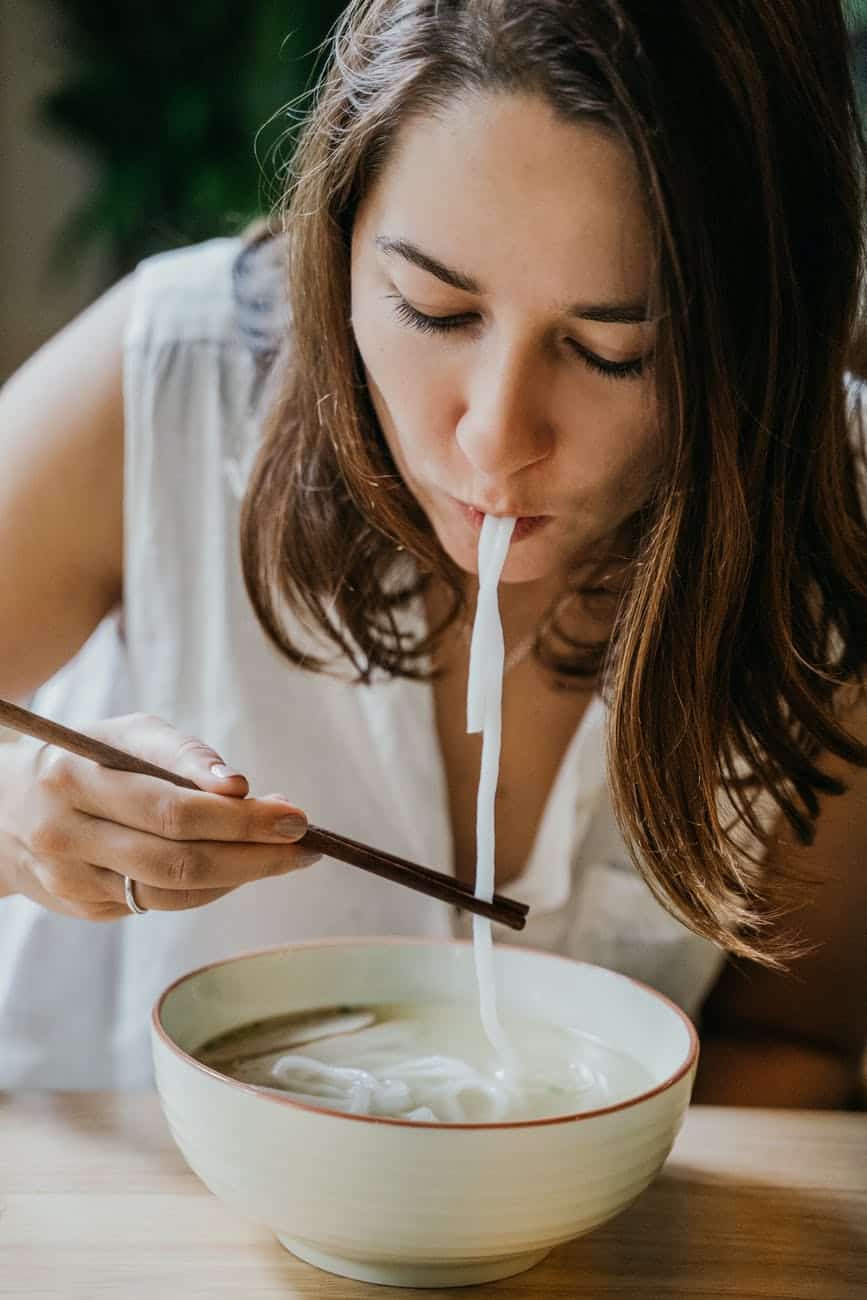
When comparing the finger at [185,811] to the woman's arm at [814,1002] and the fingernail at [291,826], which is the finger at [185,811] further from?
the woman's arm at [814,1002]

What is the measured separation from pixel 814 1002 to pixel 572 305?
1.02 meters

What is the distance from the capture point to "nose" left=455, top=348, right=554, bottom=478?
0.99 meters

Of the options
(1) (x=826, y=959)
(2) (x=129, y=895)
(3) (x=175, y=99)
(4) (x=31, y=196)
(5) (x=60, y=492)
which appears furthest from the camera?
(4) (x=31, y=196)

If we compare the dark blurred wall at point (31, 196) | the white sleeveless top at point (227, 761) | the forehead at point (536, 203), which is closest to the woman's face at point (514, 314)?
the forehead at point (536, 203)

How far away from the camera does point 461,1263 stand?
856 mm

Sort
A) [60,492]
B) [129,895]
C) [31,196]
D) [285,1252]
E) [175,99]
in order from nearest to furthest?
[285,1252] → [129,895] → [60,492] → [175,99] → [31,196]

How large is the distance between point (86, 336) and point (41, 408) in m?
0.11

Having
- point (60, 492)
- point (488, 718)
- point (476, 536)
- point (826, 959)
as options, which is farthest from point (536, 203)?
point (826, 959)

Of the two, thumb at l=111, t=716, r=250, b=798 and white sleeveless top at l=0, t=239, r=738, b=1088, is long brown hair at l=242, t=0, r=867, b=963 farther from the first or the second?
thumb at l=111, t=716, r=250, b=798

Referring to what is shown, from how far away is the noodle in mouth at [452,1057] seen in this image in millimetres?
985

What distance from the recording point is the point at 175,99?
3.17 m

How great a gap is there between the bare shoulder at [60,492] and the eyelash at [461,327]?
1.74ft

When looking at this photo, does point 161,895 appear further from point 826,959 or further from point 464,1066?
point 826,959

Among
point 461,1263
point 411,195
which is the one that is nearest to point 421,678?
point 411,195
